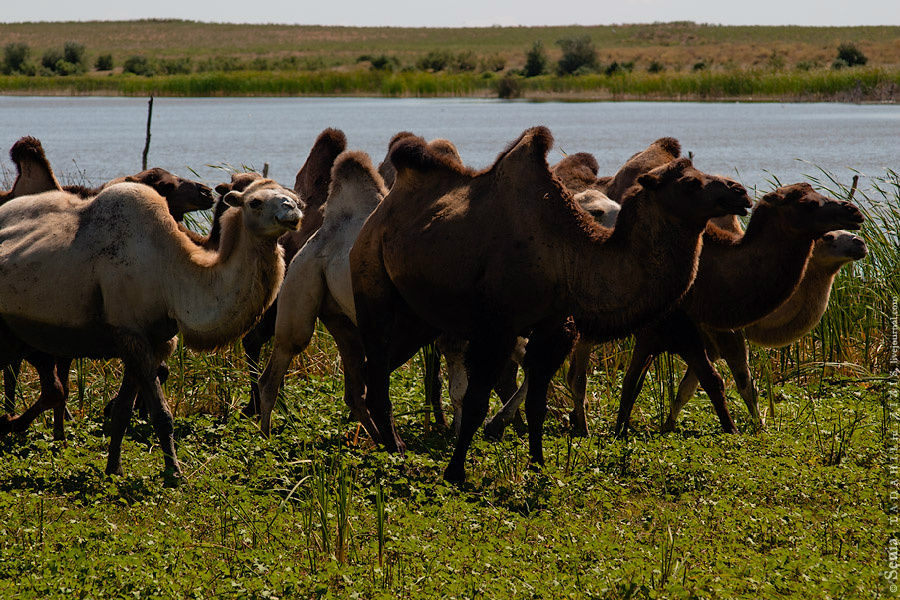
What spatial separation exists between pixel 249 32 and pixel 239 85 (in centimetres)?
9988

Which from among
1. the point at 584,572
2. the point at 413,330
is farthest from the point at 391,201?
the point at 584,572

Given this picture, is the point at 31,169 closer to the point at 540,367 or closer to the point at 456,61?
the point at 540,367

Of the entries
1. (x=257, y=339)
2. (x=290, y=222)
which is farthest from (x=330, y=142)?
(x=290, y=222)

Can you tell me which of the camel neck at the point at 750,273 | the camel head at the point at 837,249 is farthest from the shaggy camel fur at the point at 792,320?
the camel neck at the point at 750,273

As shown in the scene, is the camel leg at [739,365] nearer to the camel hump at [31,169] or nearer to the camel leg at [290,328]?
the camel leg at [290,328]

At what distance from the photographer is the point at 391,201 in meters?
8.12

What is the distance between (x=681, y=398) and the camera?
9.34 metres

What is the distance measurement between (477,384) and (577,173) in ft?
12.1

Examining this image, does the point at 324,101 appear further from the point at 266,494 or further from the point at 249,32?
the point at 249,32

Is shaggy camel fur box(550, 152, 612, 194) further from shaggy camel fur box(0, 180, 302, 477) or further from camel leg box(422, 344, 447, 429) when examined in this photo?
shaggy camel fur box(0, 180, 302, 477)

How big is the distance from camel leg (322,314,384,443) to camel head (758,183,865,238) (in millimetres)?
3360

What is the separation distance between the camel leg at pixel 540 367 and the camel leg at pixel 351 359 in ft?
4.76

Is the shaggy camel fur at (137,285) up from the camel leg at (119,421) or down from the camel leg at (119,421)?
up

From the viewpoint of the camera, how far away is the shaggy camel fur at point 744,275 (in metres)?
8.52
